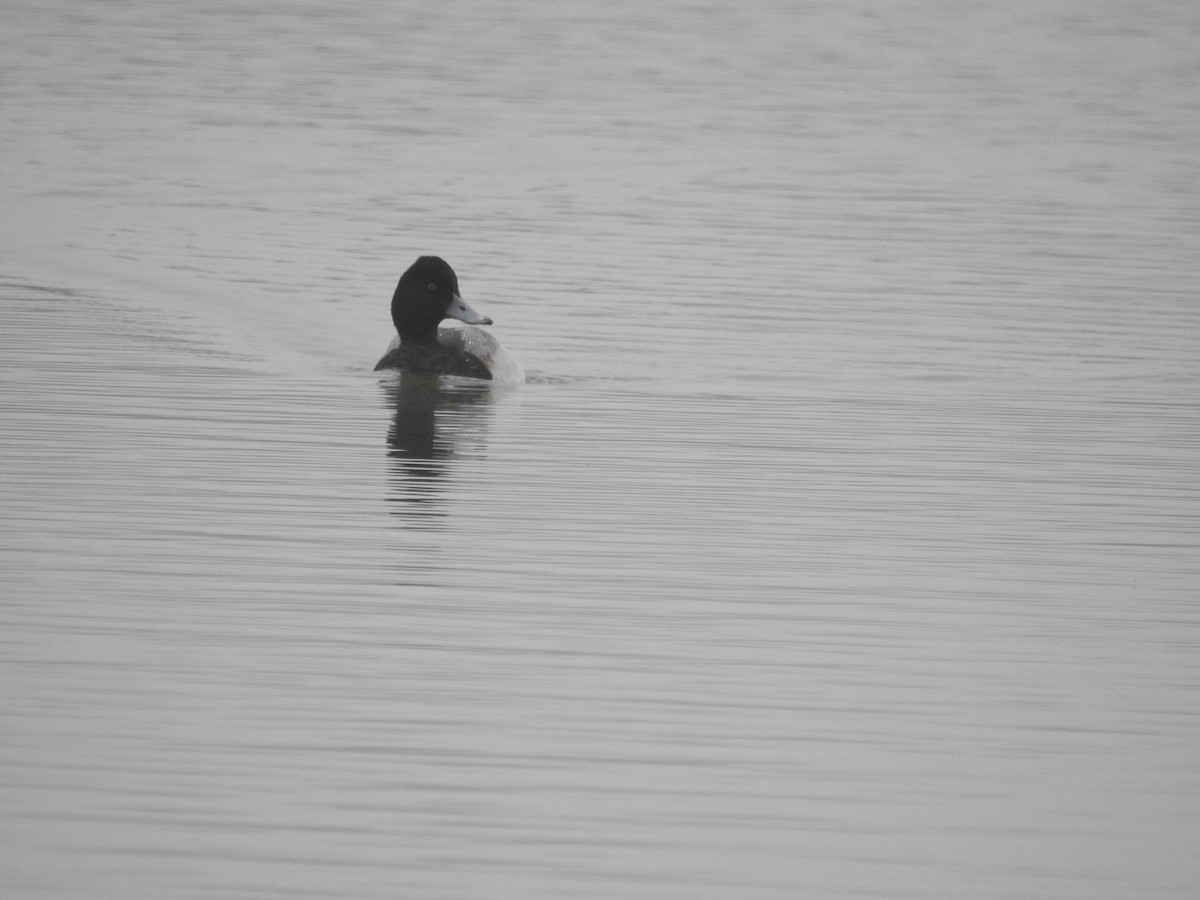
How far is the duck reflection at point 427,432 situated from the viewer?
467 inches

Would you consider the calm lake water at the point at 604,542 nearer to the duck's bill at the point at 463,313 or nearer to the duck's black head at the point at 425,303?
the duck's black head at the point at 425,303

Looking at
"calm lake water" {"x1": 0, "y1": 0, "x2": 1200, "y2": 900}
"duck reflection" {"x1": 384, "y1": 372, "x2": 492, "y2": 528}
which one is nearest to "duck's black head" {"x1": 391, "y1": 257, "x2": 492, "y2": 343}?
"duck reflection" {"x1": 384, "y1": 372, "x2": 492, "y2": 528}

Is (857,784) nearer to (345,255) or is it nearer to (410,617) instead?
(410,617)

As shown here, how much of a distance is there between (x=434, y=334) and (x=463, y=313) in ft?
0.90

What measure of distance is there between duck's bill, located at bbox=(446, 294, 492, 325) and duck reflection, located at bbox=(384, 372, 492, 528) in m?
0.60

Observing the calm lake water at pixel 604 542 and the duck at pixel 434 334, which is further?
the duck at pixel 434 334

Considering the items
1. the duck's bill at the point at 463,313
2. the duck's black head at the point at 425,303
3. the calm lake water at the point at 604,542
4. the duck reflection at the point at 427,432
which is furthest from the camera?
the duck's bill at the point at 463,313

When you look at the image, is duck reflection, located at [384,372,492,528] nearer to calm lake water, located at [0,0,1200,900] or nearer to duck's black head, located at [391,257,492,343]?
calm lake water, located at [0,0,1200,900]

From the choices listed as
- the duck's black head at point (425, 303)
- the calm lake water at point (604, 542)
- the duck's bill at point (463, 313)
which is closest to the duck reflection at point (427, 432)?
the calm lake water at point (604, 542)

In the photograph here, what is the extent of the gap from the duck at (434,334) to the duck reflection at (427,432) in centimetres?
13

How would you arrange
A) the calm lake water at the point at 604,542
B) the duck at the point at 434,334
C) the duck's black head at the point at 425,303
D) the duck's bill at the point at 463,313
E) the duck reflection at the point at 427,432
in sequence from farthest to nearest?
the duck's bill at the point at 463,313 → the duck's black head at the point at 425,303 → the duck at the point at 434,334 → the duck reflection at the point at 427,432 → the calm lake water at the point at 604,542

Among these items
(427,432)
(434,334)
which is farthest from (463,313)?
(427,432)

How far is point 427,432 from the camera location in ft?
47.4

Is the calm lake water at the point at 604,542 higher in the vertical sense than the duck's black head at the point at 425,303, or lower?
lower
